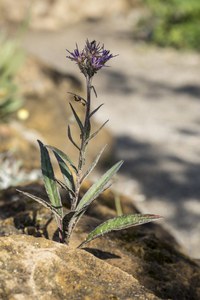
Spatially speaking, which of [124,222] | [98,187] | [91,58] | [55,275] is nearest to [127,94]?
[98,187]

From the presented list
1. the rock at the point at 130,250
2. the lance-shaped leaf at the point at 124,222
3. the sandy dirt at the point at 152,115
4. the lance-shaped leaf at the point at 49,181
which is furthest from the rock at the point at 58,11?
the lance-shaped leaf at the point at 124,222

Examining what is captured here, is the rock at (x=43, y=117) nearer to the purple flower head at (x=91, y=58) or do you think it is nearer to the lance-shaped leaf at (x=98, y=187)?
the lance-shaped leaf at (x=98, y=187)

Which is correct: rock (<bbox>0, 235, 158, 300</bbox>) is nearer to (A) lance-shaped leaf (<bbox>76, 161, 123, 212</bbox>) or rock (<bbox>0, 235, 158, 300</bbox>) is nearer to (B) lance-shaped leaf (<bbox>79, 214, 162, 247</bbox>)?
(B) lance-shaped leaf (<bbox>79, 214, 162, 247</bbox>)

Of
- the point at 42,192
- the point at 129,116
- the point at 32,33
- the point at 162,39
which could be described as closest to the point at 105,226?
the point at 42,192

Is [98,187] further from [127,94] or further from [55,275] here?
[127,94]

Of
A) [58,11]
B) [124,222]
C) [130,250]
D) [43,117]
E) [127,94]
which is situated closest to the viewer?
[124,222]

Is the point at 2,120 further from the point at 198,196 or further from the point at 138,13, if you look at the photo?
the point at 138,13
